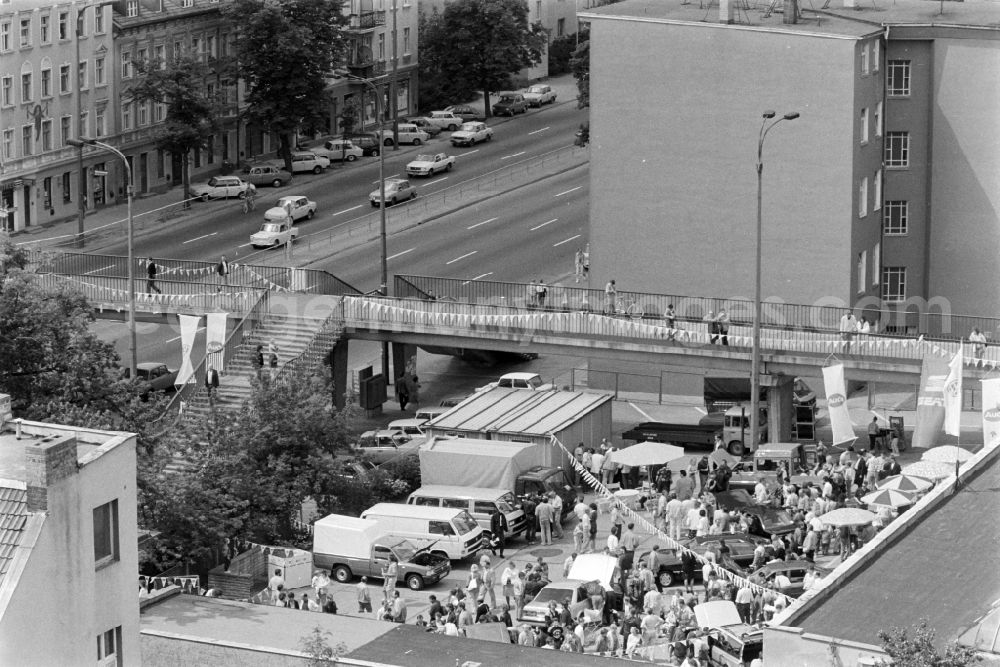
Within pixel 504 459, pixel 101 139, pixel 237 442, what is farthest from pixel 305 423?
pixel 101 139

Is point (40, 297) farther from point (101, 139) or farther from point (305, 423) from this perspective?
point (101, 139)

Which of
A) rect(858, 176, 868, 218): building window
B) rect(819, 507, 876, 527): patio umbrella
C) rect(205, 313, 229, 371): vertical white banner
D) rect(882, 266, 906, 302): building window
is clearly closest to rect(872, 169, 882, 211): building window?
rect(858, 176, 868, 218): building window

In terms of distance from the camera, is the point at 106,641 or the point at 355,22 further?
the point at 355,22

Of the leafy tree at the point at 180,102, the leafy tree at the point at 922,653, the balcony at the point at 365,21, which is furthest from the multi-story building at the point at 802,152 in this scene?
the leafy tree at the point at 922,653

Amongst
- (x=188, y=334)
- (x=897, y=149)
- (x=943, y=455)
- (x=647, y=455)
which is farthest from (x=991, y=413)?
(x=897, y=149)

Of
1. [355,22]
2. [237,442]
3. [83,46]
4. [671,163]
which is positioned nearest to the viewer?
[237,442]

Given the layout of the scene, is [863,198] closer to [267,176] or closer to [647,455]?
[647,455]

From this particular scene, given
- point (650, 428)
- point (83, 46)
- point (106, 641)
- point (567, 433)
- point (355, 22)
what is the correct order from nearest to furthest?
point (106, 641) → point (567, 433) → point (650, 428) → point (83, 46) → point (355, 22)
